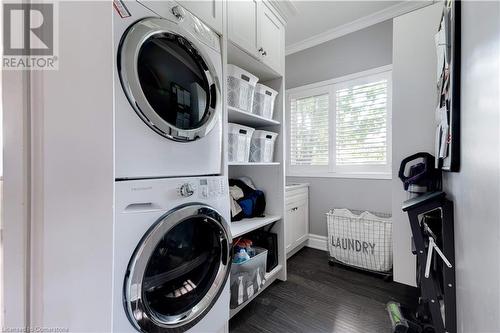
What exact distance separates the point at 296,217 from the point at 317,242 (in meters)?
0.52

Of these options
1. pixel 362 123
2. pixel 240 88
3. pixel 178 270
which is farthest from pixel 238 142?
pixel 362 123

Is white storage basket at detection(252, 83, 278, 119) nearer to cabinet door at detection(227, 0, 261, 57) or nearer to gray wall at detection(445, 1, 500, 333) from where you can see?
cabinet door at detection(227, 0, 261, 57)

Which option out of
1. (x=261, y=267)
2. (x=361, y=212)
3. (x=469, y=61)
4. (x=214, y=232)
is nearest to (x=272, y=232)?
(x=261, y=267)

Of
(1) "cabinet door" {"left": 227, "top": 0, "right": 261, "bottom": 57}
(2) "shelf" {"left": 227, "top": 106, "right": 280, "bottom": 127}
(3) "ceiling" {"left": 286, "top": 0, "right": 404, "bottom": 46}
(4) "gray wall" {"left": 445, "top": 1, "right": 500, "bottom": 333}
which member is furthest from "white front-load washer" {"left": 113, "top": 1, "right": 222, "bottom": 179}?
(3) "ceiling" {"left": 286, "top": 0, "right": 404, "bottom": 46}

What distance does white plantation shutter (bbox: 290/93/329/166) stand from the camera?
2.66 meters

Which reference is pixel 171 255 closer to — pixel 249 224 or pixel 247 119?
pixel 249 224

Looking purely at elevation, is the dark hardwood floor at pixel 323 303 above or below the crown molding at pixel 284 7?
below

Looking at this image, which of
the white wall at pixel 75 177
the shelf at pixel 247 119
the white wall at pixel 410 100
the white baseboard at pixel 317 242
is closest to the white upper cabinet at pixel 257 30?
the shelf at pixel 247 119

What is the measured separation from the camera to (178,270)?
97 centimetres

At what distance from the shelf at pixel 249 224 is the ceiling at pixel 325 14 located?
1.93 m

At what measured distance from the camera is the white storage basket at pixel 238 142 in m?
1.45

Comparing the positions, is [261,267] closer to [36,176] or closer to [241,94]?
[241,94]

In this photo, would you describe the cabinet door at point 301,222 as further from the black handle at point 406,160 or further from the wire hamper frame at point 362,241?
the black handle at point 406,160

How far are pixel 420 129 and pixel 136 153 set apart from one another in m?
1.78
